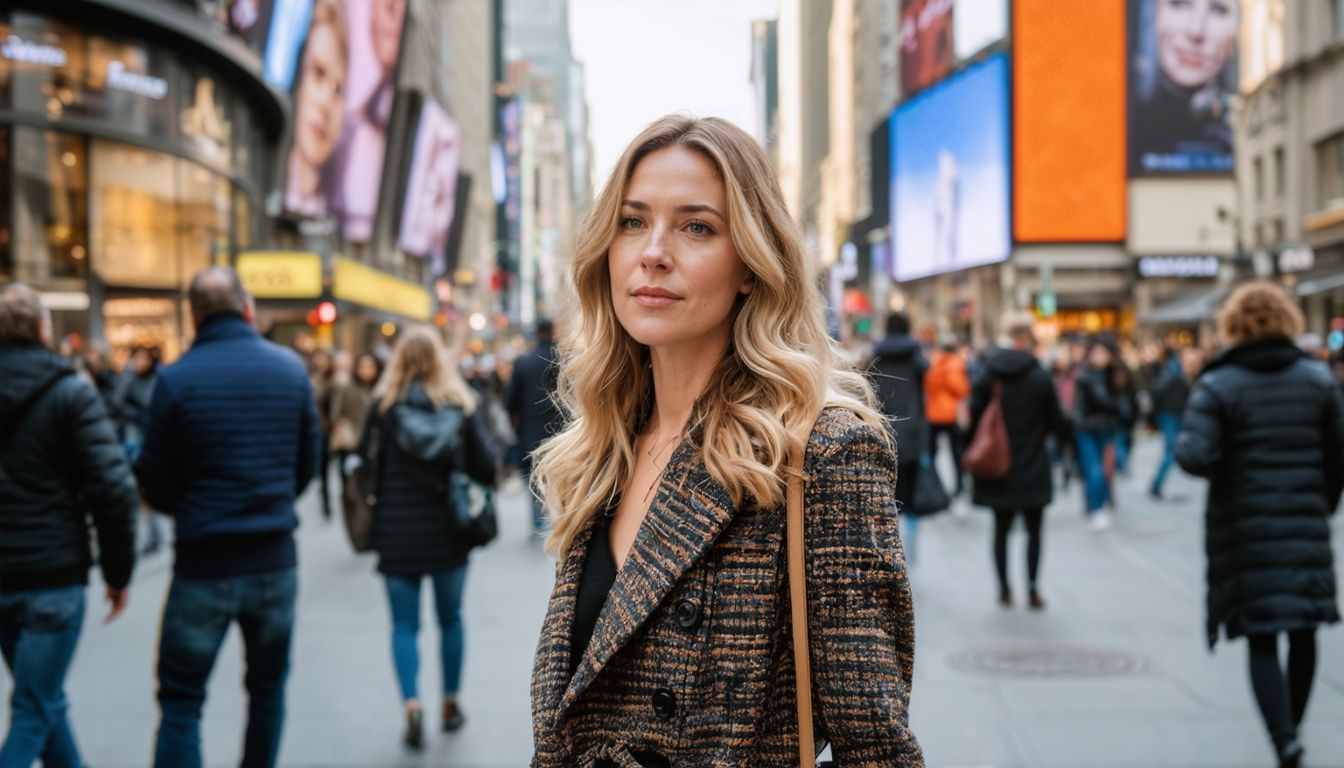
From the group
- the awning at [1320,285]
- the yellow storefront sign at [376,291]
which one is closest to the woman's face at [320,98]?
the yellow storefront sign at [376,291]

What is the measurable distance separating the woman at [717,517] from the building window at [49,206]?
23260mm

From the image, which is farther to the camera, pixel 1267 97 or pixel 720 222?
pixel 1267 97

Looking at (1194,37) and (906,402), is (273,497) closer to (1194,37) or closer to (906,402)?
(906,402)

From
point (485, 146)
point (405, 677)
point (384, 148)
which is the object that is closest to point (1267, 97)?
point (384, 148)

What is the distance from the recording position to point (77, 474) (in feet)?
15.1

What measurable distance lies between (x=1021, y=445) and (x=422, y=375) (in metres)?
4.76

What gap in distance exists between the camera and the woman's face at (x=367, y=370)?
45.6ft

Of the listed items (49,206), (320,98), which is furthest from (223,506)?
A: (320,98)

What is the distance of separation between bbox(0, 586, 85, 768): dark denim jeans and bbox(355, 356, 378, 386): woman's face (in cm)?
939

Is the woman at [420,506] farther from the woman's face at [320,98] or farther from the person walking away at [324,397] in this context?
the woman's face at [320,98]

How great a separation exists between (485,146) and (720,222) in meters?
102

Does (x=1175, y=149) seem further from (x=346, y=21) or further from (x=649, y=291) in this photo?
(x=649, y=291)

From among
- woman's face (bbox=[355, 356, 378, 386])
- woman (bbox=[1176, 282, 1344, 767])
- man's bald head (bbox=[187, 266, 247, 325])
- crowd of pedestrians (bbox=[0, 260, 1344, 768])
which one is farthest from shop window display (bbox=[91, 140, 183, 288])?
woman (bbox=[1176, 282, 1344, 767])

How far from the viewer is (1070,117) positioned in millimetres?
55125
